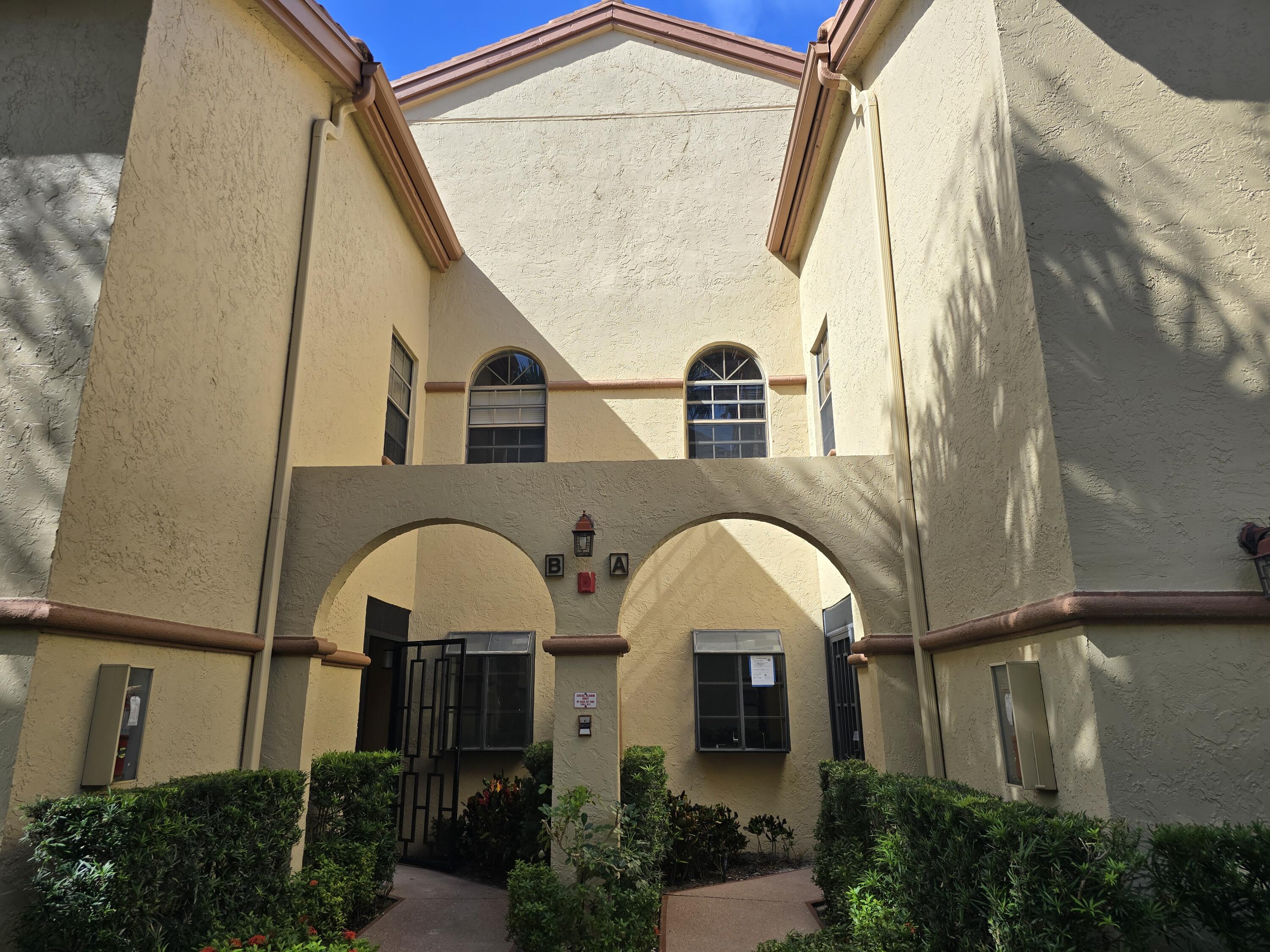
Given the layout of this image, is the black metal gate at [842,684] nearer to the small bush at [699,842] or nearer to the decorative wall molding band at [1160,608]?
the small bush at [699,842]

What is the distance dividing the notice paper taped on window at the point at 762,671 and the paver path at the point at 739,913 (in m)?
2.10

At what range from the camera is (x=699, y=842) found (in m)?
8.80

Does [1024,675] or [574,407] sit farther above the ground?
[574,407]

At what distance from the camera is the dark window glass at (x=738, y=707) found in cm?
1002

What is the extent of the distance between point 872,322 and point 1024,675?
382 centimetres

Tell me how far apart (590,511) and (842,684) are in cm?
389

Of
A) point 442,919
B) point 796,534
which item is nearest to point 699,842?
point 442,919

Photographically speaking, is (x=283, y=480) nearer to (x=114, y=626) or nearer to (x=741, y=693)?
(x=114, y=626)

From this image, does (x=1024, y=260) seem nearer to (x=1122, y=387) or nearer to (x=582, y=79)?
(x=1122, y=387)

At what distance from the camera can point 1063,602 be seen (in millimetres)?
4477

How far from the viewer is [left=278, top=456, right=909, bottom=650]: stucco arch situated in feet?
23.3

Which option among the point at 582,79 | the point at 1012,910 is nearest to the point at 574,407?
the point at 582,79

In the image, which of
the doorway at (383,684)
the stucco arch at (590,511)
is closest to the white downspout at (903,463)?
the stucco arch at (590,511)

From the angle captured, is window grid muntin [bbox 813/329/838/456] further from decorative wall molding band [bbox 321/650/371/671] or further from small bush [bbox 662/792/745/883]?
decorative wall molding band [bbox 321/650/371/671]
